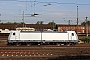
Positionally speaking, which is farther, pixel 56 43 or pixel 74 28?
pixel 74 28

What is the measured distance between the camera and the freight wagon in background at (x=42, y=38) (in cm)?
3884

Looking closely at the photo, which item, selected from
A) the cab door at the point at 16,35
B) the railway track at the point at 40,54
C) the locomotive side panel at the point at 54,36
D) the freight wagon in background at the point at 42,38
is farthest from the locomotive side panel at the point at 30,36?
the railway track at the point at 40,54

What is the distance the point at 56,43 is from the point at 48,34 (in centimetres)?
215

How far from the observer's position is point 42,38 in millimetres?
39469

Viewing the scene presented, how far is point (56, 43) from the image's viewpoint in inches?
1566

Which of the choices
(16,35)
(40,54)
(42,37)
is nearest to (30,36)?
(42,37)

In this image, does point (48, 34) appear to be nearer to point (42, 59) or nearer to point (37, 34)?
point (37, 34)

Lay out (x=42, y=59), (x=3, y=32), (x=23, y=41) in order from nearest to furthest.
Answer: (x=42, y=59)
(x=23, y=41)
(x=3, y=32)

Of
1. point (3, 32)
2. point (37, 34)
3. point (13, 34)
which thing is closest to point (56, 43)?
point (37, 34)

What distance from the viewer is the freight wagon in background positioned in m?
38.8

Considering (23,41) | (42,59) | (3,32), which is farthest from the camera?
(3,32)

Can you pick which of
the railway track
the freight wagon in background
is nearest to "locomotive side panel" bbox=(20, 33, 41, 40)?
the freight wagon in background

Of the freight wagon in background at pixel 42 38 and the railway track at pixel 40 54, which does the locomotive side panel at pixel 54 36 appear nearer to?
the freight wagon in background at pixel 42 38

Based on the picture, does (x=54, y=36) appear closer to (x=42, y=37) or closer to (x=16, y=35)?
(x=42, y=37)
